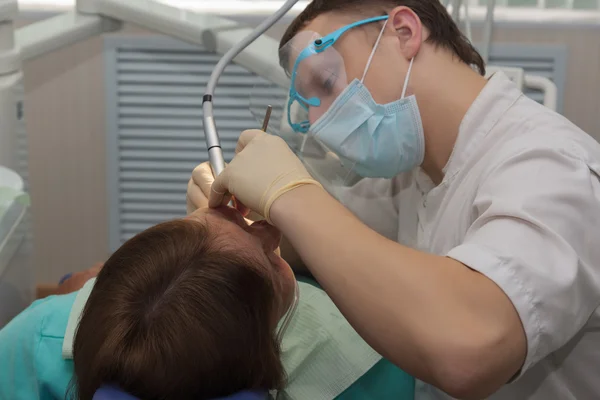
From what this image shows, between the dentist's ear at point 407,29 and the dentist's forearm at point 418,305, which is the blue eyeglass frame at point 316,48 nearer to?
the dentist's ear at point 407,29

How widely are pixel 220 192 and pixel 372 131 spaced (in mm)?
301

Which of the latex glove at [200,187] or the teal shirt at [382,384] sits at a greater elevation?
the latex glove at [200,187]

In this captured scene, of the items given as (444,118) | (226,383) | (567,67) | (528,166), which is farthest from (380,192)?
(567,67)

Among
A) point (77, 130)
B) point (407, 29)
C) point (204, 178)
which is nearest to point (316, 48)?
point (407, 29)

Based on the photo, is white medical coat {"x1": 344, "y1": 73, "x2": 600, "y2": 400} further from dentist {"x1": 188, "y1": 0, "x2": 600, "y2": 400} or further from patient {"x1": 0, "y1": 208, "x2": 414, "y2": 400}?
patient {"x1": 0, "y1": 208, "x2": 414, "y2": 400}

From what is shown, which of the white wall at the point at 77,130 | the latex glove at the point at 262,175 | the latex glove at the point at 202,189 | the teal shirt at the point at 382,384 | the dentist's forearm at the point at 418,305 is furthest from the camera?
the white wall at the point at 77,130

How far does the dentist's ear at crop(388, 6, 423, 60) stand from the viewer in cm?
127

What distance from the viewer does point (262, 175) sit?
1072 millimetres

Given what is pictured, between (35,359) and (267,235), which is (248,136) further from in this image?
(35,359)

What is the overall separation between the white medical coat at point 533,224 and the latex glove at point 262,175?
10.0 inches

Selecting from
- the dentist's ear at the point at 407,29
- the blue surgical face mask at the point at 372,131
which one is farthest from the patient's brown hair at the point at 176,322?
the dentist's ear at the point at 407,29

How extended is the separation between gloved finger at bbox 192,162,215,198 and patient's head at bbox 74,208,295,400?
0.21 m

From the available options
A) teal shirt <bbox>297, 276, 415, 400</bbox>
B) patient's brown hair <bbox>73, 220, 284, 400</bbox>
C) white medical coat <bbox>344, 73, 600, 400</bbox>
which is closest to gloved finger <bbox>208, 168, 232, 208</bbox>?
patient's brown hair <bbox>73, 220, 284, 400</bbox>

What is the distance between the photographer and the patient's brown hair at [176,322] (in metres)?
0.94
